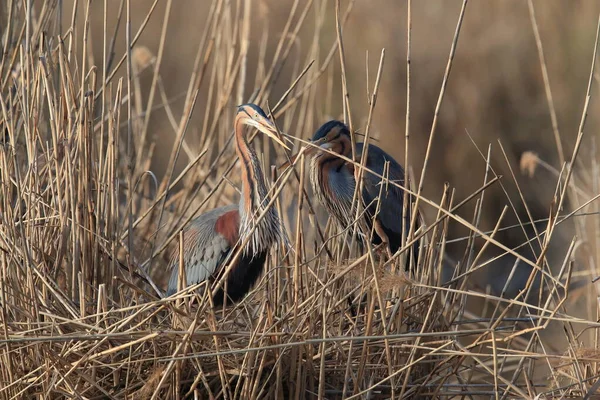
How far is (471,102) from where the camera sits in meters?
6.60

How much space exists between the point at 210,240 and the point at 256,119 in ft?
2.50

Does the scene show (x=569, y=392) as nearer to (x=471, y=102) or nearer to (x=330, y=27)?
(x=471, y=102)

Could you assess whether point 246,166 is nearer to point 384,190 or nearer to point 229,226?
point 229,226

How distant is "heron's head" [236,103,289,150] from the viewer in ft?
10.8

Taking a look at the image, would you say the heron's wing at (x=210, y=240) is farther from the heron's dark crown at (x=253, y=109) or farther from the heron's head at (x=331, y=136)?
the heron's dark crown at (x=253, y=109)

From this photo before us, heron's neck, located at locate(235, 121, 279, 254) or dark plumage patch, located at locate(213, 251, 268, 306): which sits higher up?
heron's neck, located at locate(235, 121, 279, 254)

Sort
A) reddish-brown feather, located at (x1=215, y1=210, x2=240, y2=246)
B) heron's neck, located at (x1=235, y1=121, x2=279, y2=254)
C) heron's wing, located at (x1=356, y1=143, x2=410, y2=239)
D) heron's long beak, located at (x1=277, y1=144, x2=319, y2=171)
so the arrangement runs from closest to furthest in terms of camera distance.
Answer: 1. heron's long beak, located at (x1=277, y1=144, x2=319, y2=171)
2. heron's neck, located at (x1=235, y1=121, x2=279, y2=254)
3. reddish-brown feather, located at (x1=215, y1=210, x2=240, y2=246)
4. heron's wing, located at (x1=356, y1=143, x2=410, y2=239)

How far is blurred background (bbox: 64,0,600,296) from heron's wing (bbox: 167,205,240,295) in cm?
219

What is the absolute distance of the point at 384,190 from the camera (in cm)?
429

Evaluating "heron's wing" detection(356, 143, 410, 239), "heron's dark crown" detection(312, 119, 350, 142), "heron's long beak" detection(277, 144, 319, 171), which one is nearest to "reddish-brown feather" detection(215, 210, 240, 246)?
"heron's long beak" detection(277, 144, 319, 171)

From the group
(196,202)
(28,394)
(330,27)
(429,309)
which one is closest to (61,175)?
(28,394)

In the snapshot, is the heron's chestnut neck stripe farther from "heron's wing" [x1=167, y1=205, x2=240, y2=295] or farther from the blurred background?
the blurred background

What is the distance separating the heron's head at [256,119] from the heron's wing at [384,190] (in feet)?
2.17

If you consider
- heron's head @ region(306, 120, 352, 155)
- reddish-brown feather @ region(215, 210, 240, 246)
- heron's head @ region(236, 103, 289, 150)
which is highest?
heron's head @ region(236, 103, 289, 150)
